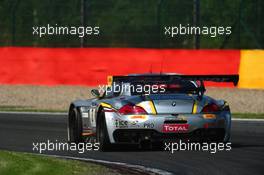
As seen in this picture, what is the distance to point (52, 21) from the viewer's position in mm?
35812

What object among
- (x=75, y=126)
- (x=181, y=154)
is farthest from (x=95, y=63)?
(x=181, y=154)

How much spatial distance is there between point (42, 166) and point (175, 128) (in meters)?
3.04

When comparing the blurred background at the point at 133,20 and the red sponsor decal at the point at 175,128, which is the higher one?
the blurred background at the point at 133,20

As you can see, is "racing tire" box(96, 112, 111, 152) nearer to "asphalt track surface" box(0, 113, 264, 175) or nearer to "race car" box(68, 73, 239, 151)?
"race car" box(68, 73, 239, 151)

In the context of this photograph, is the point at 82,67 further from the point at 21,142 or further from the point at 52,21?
the point at 21,142

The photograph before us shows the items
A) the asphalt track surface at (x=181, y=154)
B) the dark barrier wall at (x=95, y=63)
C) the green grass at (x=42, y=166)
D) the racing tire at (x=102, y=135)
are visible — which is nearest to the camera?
the green grass at (x=42, y=166)

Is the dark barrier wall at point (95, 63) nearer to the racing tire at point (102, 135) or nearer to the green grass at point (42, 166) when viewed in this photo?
the racing tire at point (102, 135)

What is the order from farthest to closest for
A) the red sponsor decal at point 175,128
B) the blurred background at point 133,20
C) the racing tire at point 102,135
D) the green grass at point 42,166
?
the blurred background at point 133,20 < the racing tire at point 102,135 < the red sponsor decal at point 175,128 < the green grass at point 42,166

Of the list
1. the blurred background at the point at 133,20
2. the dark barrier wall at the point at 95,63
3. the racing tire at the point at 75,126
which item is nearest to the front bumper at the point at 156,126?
the racing tire at the point at 75,126

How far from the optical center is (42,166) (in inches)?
494

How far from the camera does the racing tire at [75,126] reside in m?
16.7

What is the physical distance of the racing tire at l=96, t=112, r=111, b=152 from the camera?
50.3 feet

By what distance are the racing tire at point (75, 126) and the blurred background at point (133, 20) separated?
1490cm

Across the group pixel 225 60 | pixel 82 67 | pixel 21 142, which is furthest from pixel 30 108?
pixel 21 142
